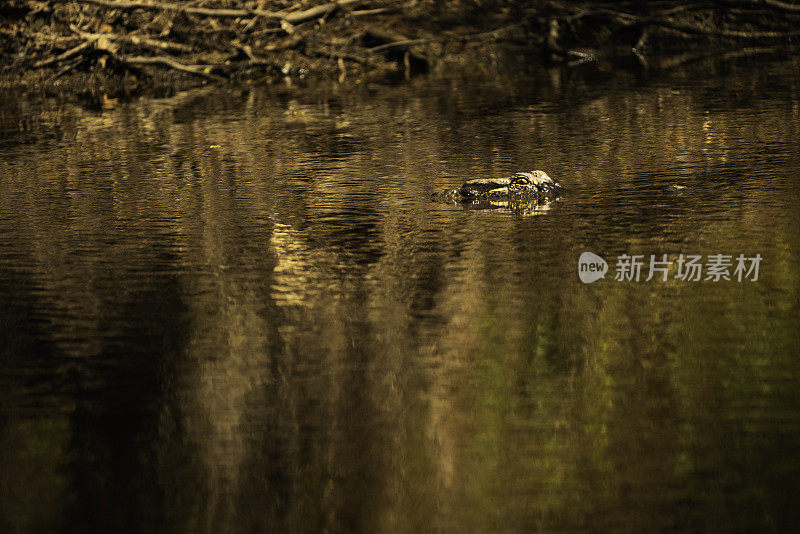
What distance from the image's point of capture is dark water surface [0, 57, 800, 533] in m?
4.19

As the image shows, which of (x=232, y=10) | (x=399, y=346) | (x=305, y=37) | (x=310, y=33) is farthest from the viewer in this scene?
(x=310, y=33)

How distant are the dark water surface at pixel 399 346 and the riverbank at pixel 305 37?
26.6ft

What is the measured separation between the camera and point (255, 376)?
537 cm

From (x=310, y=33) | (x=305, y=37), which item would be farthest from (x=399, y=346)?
(x=310, y=33)

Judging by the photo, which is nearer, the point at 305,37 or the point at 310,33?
the point at 305,37

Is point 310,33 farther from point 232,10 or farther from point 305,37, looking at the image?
point 232,10

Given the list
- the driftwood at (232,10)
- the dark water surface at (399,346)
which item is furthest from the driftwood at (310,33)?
the dark water surface at (399,346)

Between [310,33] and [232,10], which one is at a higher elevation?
[232,10]

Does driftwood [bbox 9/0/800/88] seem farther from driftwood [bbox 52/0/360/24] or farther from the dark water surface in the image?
the dark water surface

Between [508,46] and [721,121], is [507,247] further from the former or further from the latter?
[508,46]

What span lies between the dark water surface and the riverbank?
8.11 metres

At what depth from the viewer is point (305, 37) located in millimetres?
19016

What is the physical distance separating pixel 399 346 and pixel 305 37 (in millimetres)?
14056

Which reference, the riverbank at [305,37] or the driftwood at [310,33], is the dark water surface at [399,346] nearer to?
the riverbank at [305,37]
